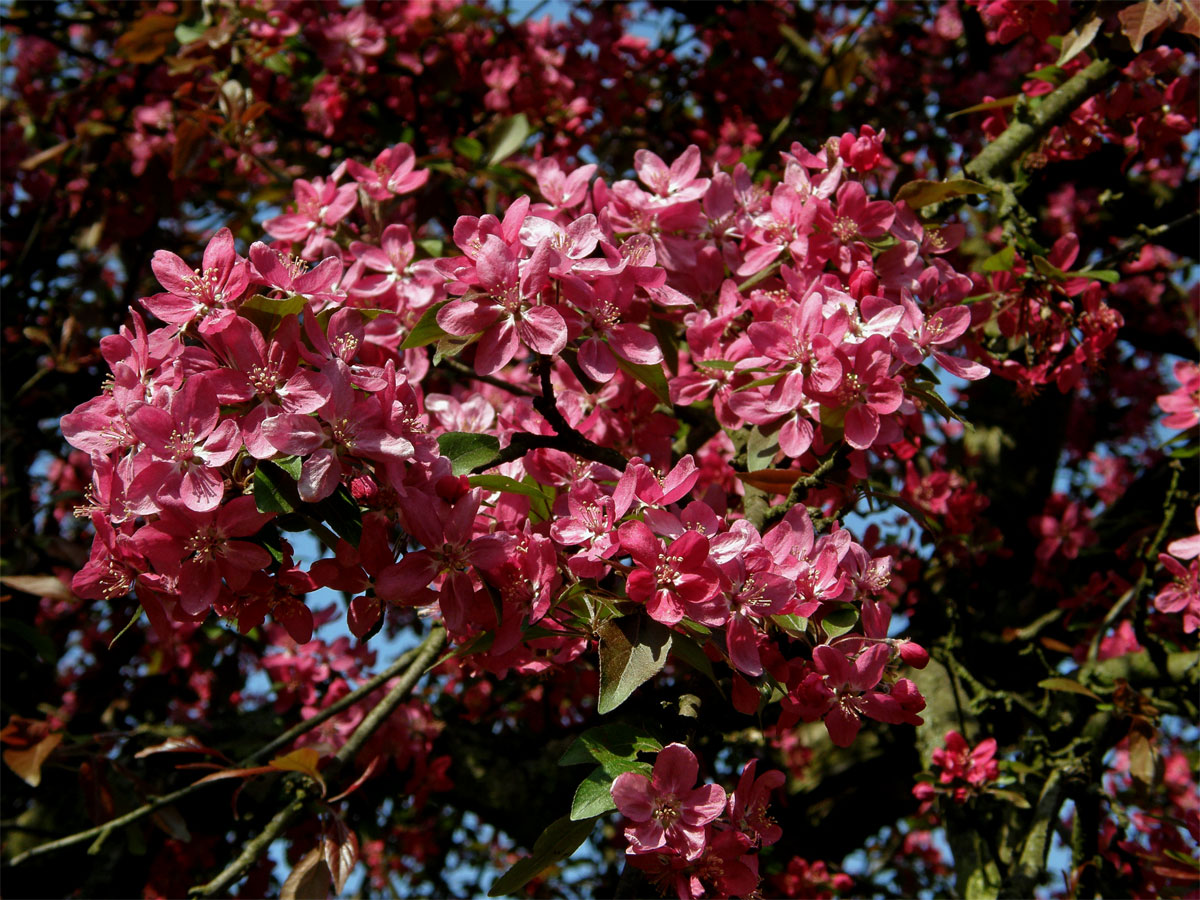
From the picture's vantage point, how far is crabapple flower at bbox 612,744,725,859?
1.18 m

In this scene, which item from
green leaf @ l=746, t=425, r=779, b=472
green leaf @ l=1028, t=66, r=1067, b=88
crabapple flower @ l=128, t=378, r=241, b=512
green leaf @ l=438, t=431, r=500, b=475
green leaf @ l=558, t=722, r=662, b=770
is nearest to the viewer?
crabapple flower @ l=128, t=378, r=241, b=512

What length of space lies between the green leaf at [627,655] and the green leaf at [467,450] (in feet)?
0.99

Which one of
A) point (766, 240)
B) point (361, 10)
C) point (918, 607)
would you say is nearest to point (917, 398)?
point (766, 240)

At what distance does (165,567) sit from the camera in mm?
1173

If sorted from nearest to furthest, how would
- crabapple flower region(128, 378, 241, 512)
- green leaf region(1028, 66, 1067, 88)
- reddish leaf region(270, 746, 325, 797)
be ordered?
crabapple flower region(128, 378, 241, 512) → reddish leaf region(270, 746, 325, 797) → green leaf region(1028, 66, 1067, 88)

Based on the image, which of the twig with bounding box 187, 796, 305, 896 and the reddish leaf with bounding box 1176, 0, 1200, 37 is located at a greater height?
the reddish leaf with bounding box 1176, 0, 1200, 37

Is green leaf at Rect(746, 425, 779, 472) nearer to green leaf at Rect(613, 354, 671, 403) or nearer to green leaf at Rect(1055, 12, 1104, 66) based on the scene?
green leaf at Rect(613, 354, 671, 403)

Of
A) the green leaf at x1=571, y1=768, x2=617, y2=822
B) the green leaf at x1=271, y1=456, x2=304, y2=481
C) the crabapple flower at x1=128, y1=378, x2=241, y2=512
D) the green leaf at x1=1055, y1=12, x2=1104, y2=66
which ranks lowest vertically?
the green leaf at x1=571, y1=768, x2=617, y2=822

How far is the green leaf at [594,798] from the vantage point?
3.77ft

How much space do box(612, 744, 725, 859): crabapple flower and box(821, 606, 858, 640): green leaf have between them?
29cm

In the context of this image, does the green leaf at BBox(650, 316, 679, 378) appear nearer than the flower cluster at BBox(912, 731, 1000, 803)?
Yes

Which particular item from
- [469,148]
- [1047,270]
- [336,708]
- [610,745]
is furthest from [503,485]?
[469,148]

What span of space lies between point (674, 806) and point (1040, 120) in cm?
188

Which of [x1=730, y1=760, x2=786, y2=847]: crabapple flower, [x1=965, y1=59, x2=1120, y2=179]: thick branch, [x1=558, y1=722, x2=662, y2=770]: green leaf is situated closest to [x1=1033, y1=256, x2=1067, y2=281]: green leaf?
[x1=965, y1=59, x2=1120, y2=179]: thick branch
